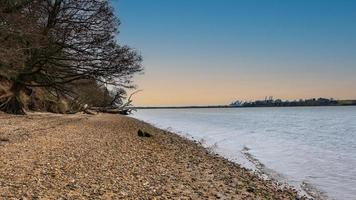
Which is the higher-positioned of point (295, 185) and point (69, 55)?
point (69, 55)

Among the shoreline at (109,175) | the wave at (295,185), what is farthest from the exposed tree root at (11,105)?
the wave at (295,185)

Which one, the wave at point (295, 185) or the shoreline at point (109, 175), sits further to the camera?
the wave at point (295, 185)

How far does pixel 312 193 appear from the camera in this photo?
14.5 metres

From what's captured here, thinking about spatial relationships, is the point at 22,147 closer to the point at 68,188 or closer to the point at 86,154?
the point at 86,154

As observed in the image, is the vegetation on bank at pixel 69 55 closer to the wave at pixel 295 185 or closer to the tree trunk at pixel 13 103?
the tree trunk at pixel 13 103

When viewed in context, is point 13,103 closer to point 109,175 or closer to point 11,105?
point 11,105

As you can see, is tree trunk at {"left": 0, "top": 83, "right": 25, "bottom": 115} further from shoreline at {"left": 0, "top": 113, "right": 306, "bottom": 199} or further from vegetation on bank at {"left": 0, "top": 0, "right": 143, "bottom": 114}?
shoreline at {"left": 0, "top": 113, "right": 306, "bottom": 199}

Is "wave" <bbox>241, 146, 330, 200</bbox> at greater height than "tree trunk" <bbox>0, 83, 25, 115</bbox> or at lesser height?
lesser

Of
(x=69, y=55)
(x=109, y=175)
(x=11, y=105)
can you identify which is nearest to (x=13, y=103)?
(x=11, y=105)

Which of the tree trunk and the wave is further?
the tree trunk

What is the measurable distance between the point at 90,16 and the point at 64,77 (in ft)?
18.0

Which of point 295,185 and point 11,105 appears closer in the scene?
point 295,185

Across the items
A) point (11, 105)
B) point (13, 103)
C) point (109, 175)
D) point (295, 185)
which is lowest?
point (295, 185)

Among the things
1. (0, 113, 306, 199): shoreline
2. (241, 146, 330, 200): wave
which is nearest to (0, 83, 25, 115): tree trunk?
(0, 113, 306, 199): shoreline
